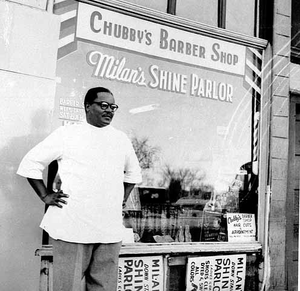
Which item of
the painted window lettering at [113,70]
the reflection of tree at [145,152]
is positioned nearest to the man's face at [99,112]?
the painted window lettering at [113,70]

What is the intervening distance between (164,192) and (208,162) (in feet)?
2.12

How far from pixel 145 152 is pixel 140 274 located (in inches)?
48.0

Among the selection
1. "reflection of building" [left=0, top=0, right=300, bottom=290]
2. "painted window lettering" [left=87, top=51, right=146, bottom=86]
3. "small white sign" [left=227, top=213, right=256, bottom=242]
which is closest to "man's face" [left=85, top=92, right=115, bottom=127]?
"reflection of building" [left=0, top=0, right=300, bottom=290]

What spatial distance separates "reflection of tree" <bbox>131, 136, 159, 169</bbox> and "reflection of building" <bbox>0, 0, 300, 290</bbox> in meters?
0.10

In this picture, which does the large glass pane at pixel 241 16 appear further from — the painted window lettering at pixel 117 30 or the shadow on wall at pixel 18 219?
the shadow on wall at pixel 18 219

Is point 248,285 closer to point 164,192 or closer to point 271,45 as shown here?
point 164,192

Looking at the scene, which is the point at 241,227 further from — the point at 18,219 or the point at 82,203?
the point at 18,219

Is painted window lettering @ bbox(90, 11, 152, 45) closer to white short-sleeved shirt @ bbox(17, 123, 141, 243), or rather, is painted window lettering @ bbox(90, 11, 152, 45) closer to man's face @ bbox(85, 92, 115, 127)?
man's face @ bbox(85, 92, 115, 127)

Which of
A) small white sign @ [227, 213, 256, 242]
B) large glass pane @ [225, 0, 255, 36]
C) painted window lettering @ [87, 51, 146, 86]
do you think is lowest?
small white sign @ [227, 213, 256, 242]

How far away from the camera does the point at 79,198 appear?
3.21 m

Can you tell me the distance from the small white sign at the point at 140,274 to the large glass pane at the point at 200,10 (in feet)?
8.63

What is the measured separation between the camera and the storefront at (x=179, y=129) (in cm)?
425

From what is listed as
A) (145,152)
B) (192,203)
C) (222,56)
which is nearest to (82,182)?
(145,152)

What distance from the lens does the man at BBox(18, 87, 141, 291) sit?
317 centimetres
